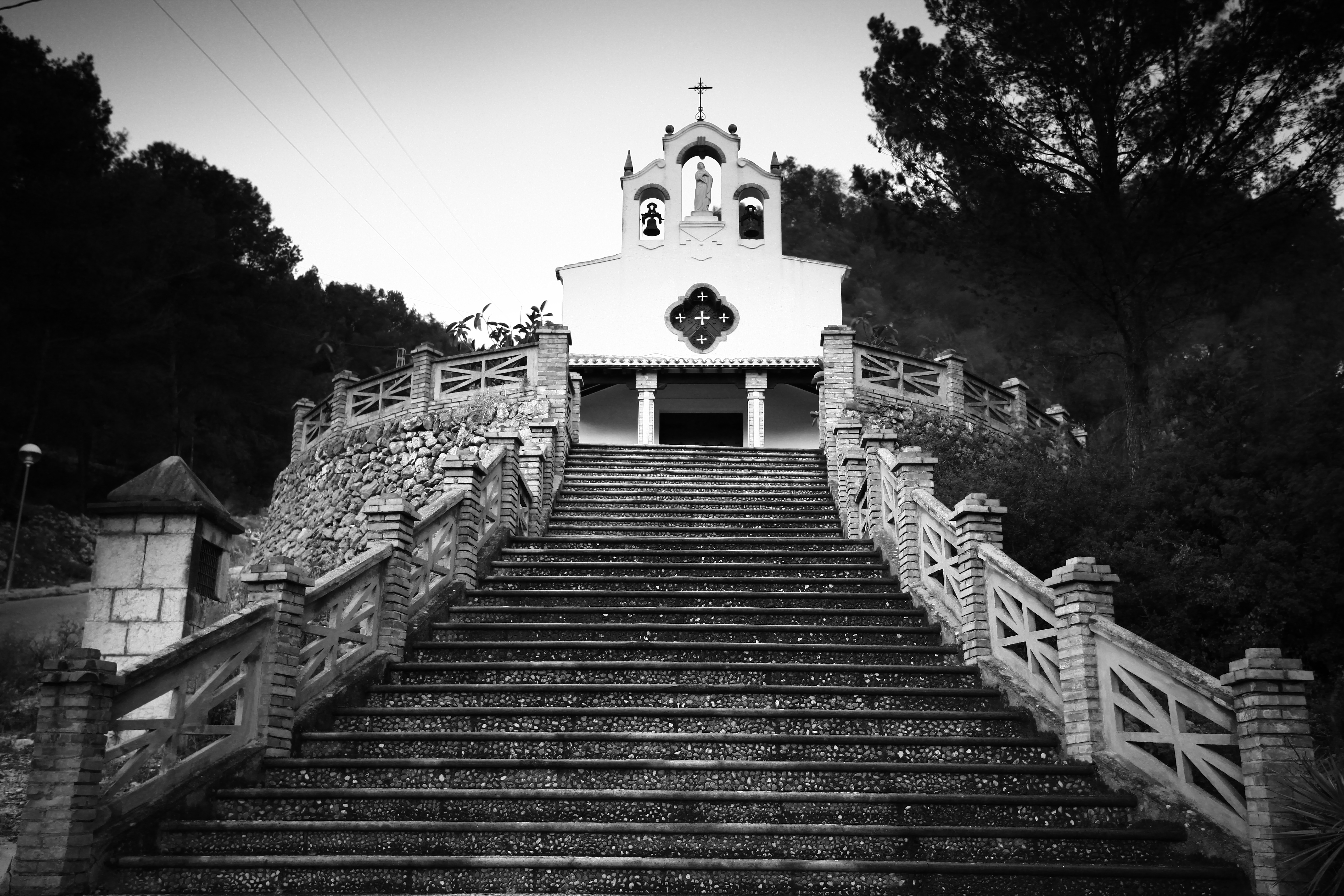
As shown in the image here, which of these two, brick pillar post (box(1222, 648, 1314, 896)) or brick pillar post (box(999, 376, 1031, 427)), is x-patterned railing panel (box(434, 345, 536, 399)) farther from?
brick pillar post (box(1222, 648, 1314, 896))

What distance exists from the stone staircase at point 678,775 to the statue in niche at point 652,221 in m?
16.4

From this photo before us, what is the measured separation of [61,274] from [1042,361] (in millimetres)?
23399

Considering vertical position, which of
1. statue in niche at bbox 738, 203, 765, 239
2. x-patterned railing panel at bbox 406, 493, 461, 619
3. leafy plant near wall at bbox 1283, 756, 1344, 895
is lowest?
leafy plant near wall at bbox 1283, 756, 1344, 895

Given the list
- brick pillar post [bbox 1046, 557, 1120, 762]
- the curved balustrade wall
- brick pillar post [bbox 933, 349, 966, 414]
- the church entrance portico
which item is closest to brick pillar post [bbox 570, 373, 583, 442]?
the curved balustrade wall

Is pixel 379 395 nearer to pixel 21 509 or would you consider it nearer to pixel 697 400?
pixel 21 509

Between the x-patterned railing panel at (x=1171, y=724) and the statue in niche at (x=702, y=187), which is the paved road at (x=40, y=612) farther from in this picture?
the statue in niche at (x=702, y=187)

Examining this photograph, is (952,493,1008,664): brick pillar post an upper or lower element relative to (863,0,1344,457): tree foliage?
lower

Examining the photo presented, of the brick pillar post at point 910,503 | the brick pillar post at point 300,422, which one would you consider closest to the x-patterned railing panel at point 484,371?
the brick pillar post at point 300,422

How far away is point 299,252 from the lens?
40.5 meters

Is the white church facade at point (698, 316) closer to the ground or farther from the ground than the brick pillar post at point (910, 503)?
farther from the ground

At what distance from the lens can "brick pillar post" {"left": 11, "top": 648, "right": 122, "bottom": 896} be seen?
18.7 ft

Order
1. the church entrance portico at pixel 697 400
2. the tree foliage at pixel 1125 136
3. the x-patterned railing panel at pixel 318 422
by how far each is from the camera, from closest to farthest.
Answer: the tree foliage at pixel 1125 136
the x-patterned railing panel at pixel 318 422
the church entrance portico at pixel 697 400

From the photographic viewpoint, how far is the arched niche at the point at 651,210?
2586cm

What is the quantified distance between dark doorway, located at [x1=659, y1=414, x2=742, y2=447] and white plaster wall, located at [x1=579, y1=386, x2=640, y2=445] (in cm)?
74
